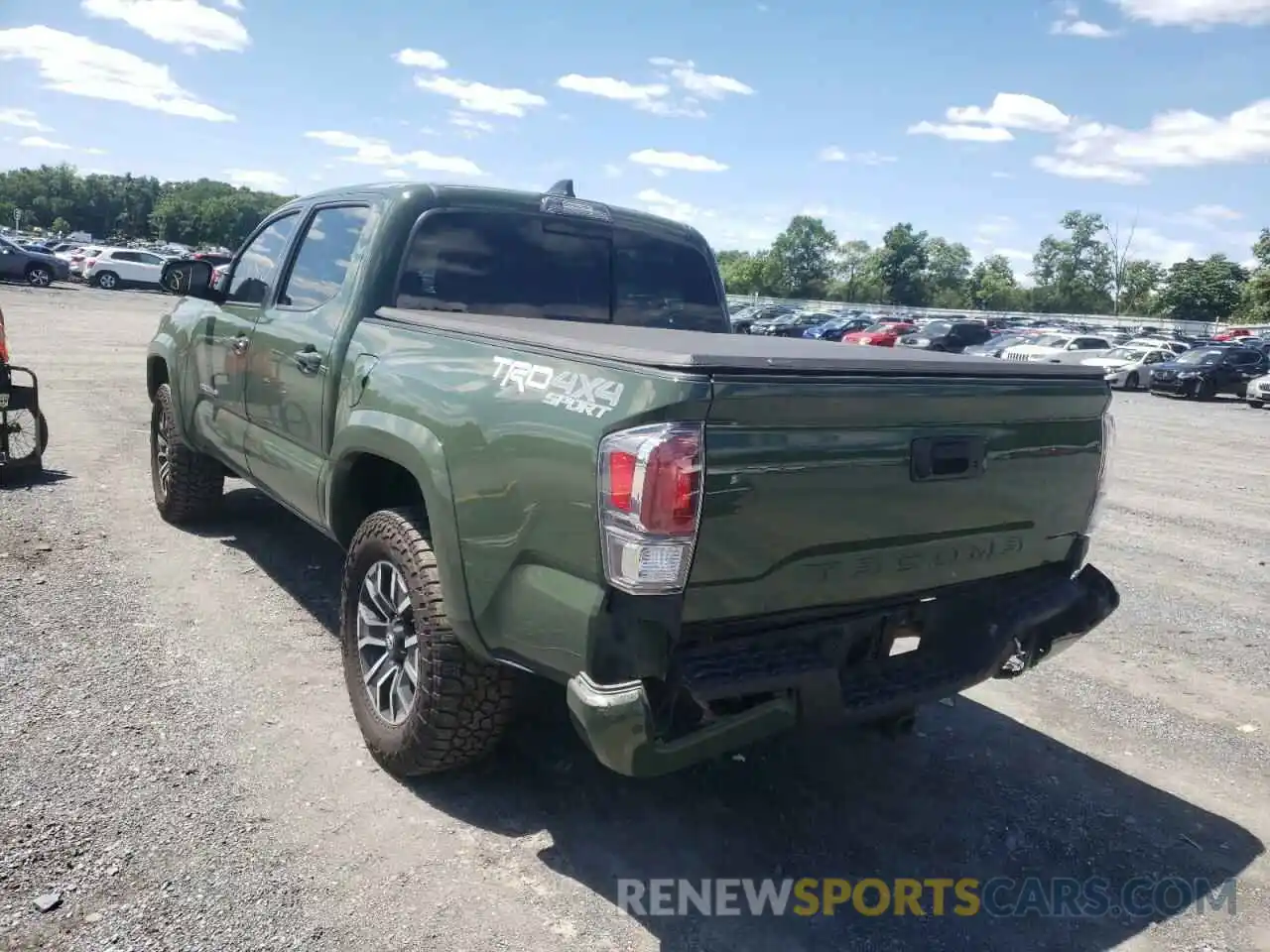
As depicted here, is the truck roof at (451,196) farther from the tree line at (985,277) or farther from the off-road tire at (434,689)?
the tree line at (985,277)

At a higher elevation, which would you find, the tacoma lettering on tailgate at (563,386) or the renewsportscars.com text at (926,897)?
the tacoma lettering on tailgate at (563,386)

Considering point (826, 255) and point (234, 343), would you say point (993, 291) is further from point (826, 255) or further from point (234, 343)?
point (234, 343)

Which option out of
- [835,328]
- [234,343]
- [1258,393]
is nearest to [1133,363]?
[1258,393]

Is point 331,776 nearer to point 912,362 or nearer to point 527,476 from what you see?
point 527,476

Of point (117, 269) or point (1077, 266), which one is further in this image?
point (1077, 266)

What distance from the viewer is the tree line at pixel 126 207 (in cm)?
12219

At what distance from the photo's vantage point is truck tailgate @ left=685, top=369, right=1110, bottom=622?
8.23ft

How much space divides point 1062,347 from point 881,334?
407 inches

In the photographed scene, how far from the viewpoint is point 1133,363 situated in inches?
1110

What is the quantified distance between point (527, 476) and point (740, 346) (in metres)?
1.07

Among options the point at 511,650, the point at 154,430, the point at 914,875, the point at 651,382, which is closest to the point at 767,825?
the point at 914,875

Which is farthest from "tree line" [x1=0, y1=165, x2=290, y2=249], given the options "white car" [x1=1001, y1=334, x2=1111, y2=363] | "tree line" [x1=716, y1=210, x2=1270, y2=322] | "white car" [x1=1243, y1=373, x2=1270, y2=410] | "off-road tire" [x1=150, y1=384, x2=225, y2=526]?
"off-road tire" [x1=150, y1=384, x2=225, y2=526]

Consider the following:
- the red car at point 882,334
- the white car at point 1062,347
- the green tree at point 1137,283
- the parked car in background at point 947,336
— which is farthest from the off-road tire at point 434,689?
the green tree at point 1137,283

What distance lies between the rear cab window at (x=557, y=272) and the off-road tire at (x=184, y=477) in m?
2.56
